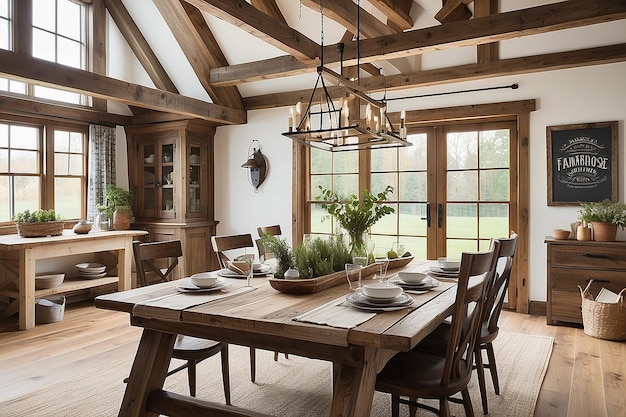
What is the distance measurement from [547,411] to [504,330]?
1.60m

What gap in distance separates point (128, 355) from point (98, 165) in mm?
2918

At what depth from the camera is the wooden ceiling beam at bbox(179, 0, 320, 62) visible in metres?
3.28

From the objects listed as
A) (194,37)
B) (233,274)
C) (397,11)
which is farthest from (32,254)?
(397,11)

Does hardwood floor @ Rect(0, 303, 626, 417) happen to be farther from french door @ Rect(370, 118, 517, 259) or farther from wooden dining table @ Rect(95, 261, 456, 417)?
wooden dining table @ Rect(95, 261, 456, 417)

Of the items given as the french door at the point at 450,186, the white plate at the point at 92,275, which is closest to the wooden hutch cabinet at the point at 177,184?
the white plate at the point at 92,275

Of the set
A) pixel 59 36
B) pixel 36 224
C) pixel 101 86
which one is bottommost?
pixel 36 224

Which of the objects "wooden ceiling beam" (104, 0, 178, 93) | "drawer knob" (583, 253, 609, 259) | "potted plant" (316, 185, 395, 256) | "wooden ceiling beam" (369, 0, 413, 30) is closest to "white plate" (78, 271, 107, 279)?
"wooden ceiling beam" (104, 0, 178, 93)

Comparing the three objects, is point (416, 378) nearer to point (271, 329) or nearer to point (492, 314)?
point (271, 329)

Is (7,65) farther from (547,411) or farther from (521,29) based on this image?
(547,411)

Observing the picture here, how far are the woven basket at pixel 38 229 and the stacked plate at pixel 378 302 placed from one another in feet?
12.2

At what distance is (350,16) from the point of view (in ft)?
13.6

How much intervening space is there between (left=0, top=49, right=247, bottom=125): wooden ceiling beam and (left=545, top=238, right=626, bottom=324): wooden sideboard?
3.90 metres

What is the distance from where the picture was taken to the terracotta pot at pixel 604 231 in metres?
4.14

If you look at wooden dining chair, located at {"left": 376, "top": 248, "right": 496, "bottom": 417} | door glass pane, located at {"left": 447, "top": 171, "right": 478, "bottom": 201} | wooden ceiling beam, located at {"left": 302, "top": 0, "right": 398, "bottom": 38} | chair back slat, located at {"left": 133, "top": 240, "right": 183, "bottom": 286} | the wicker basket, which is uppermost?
wooden ceiling beam, located at {"left": 302, "top": 0, "right": 398, "bottom": 38}
